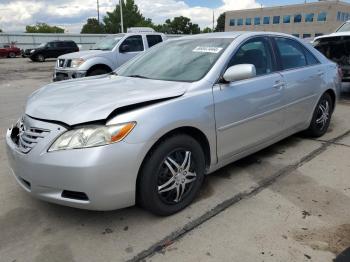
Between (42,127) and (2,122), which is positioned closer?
(42,127)

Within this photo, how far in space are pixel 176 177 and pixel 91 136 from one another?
843 millimetres

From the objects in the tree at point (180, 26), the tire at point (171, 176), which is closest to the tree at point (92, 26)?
the tree at point (180, 26)

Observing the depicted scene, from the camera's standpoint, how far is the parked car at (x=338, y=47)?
323 inches

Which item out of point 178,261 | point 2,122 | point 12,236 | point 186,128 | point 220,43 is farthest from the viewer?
point 2,122

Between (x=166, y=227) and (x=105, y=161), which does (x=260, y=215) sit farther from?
(x=105, y=161)

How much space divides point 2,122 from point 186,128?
481 centimetres

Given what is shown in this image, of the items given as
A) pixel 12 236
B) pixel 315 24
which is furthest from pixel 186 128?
pixel 315 24

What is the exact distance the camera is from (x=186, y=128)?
3070mm

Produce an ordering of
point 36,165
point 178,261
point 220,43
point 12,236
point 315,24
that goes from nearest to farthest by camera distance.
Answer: point 178,261 → point 36,165 → point 12,236 → point 220,43 → point 315,24

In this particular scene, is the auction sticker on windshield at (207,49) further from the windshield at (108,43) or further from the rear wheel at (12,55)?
the rear wheel at (12,55)

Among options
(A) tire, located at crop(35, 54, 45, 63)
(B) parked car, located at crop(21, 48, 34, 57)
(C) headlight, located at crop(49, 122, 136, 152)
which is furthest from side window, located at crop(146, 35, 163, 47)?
(B) parked car, located at crop(21, 48, 34, 57)

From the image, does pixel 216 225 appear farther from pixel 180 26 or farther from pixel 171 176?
pixel 180 26

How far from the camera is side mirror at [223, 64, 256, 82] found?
10.6 feet

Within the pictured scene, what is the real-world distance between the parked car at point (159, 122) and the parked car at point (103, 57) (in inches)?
227
